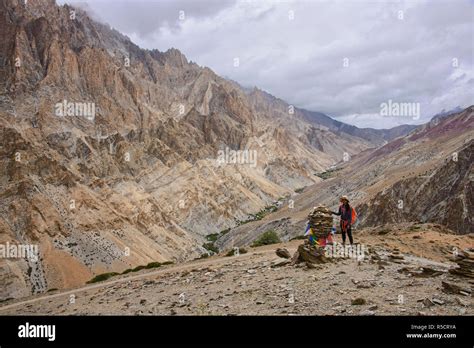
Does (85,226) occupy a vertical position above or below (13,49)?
below

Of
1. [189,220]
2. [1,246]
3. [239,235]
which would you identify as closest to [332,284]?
[1,246]

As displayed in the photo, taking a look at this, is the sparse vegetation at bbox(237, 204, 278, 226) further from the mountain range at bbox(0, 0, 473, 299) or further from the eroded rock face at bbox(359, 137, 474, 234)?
the eroded rock face at bbox(359, 137, 474, 234)

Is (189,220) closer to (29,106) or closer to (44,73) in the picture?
(29,106)

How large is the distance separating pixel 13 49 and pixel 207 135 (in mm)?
77142

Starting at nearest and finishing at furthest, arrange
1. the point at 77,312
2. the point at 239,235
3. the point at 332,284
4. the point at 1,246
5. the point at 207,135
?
the point at 332,284 < the point at 77,312 < the point at 1,246 < the point at 239,235 < the point at 207,135

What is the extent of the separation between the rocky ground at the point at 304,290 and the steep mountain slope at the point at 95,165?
36.1 m

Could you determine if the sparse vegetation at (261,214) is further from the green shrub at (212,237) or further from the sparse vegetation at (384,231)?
the sparse vegetation at (384,231)

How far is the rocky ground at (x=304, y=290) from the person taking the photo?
35.4 ft

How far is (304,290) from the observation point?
13.1 m

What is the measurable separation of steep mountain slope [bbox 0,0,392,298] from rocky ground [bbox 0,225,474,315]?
36.1 meters

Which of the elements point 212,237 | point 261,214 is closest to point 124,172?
point 212,237

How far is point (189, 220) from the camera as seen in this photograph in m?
106

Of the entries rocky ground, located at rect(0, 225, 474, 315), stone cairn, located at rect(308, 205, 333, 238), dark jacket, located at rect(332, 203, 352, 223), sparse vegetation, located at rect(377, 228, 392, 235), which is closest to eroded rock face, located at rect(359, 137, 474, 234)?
sparse vegetation, located at rect(377, 228, 392, 235)

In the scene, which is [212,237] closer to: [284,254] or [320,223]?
[284,254]
